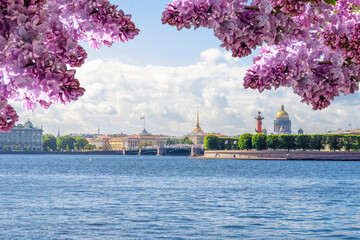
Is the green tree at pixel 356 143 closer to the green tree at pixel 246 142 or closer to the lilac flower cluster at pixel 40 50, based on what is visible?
the green tree at pixel 246 142

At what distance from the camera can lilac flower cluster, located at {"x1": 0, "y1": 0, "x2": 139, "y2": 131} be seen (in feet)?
9.87

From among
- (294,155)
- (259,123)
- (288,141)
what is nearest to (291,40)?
(294,155)

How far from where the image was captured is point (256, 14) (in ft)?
12.6

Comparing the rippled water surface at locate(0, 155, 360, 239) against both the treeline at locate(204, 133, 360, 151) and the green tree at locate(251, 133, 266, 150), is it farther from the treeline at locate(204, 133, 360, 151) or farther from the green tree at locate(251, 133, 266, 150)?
the green tree at locate(251, 133, 266, 150)

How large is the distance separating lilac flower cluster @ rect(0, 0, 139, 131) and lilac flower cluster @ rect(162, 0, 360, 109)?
598mm

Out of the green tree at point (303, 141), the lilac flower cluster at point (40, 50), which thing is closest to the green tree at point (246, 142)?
the green tree at point (303, 141)

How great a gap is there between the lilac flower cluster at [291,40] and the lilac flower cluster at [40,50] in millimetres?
598

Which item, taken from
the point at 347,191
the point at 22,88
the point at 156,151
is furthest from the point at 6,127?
the point at 156,151

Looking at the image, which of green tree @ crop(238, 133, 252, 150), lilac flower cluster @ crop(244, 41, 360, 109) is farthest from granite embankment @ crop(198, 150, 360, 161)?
lilac flower cluster @ crop(244, 41, 360, 109)

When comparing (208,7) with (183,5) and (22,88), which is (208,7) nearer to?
(183,5)

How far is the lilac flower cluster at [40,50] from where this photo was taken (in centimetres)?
301

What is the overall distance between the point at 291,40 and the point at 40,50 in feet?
6.31

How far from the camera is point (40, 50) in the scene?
3.02 m

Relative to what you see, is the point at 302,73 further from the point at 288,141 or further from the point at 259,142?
the point at 259,142
